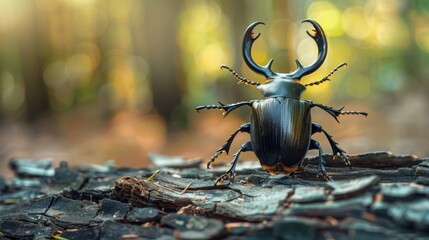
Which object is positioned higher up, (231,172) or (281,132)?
(281,132)

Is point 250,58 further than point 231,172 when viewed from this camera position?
Yes

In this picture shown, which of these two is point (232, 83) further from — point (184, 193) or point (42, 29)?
point (184, 193)

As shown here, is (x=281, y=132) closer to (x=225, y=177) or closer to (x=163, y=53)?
(x=225, y=177)

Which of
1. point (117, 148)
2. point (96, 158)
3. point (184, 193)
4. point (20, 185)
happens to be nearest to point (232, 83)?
point (117, 148)

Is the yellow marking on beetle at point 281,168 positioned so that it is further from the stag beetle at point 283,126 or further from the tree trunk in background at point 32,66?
the tree trunk in background at point 32,66

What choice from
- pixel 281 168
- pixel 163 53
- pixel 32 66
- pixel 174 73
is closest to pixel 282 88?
pixel 281 168

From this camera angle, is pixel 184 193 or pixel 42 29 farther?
pixel 42 29

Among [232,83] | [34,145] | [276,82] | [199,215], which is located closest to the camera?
[199,215]
